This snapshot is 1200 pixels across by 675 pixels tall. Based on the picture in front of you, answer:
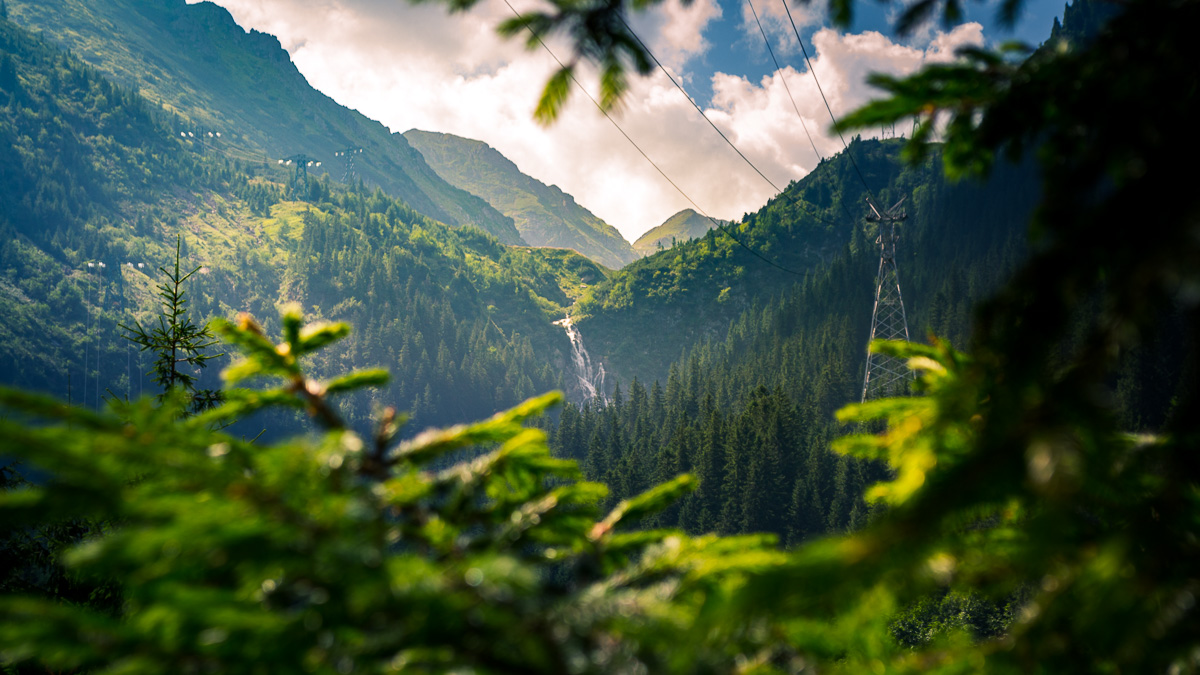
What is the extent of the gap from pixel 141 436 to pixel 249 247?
736 feet

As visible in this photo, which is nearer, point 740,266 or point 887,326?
point 887,326

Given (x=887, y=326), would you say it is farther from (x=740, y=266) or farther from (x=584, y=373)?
(x=584, y=373)

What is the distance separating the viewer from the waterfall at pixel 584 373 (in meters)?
183

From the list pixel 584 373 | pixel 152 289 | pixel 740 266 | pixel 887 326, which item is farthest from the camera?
pixel 584 373

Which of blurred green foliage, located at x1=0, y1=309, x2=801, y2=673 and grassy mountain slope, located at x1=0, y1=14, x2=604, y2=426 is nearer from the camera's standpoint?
blurred green foliage, located at x1=0, y1=309, x2=801, y2=673

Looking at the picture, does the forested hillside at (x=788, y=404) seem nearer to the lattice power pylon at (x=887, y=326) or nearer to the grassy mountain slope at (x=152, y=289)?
the lattice power pylon at (x=887, y=326)

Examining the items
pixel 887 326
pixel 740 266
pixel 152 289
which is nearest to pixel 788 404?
pixel 887 326

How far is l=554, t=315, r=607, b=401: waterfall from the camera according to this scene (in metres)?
183

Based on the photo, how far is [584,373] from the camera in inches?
7539

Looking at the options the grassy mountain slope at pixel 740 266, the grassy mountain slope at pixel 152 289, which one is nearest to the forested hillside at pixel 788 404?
the grassy mountain slope at pixel 740 266

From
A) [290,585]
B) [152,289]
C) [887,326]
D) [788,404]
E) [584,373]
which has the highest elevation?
[152,289]

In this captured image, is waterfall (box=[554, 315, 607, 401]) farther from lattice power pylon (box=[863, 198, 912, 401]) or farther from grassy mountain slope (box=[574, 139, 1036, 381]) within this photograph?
lattice power pylon (box=[863, 198, 912, 401])

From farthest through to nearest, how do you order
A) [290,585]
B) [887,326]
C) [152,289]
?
[152,289]
[887,326]
[290,585]

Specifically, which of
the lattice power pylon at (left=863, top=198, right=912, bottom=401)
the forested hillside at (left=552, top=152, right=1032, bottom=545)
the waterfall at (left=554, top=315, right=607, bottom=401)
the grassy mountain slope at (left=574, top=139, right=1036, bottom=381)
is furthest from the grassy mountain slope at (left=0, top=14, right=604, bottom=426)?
the lattice power pylon at (left=863, top=198, right=912, bottom=401)
